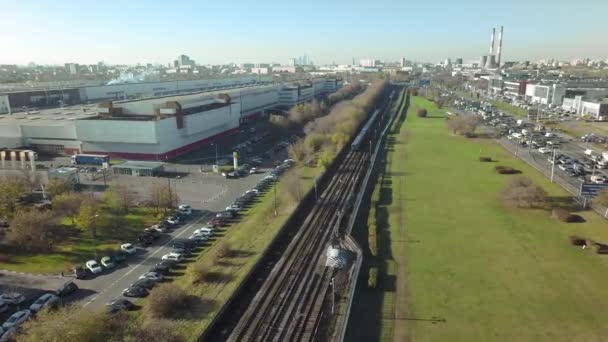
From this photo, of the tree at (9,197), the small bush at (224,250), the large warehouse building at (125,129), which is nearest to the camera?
the small bush at (224,250)

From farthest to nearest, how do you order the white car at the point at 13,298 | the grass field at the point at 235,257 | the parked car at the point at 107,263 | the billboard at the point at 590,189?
the billboard at the point at 590,189 → the parked car at the point at 107,263 → the white car at the point at 13,298 → the grass field at the point at 235,257

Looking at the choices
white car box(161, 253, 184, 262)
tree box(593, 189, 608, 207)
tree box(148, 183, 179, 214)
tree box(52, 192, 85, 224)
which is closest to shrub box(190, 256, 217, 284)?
white car box(161, 253, 184, 262)

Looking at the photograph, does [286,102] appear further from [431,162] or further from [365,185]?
[365,185]

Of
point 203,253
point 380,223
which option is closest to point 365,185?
point 380,223

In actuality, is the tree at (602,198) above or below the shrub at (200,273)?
above

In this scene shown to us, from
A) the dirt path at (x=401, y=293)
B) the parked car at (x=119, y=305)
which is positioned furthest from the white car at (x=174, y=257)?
the dirt path at (x=401, y=293)

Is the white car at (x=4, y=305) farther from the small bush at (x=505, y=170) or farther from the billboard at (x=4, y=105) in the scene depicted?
the billboard at (x=4, y=105)

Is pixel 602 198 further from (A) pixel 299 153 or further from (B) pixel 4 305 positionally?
(B) pixel 4 305

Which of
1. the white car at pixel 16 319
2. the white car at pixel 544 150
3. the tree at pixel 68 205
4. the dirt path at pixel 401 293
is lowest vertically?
the dirt path at pixel 401 293
